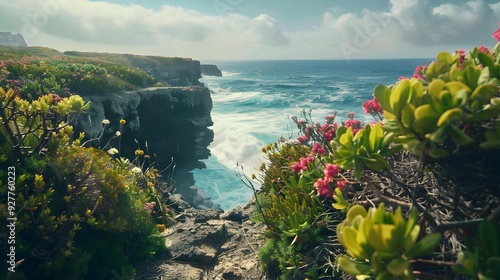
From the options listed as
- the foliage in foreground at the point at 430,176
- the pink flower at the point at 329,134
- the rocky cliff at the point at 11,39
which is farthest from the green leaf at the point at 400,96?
the rocky cliff at the point at 11,39

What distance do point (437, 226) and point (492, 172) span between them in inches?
19.4

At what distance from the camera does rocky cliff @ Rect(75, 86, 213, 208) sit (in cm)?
1680

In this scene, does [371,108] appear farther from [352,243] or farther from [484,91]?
[352,243]

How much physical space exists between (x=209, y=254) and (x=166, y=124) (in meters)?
21.9

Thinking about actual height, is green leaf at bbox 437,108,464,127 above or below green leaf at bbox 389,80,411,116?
below

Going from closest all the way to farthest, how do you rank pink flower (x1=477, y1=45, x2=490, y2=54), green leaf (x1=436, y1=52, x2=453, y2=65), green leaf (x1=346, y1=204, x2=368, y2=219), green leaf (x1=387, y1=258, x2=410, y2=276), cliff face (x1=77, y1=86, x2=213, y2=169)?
green leaf (x1=387, y1=258, x2=410, y2=276) → green leaf (x1=346, y1=204, x2=368, y2=219) → green leaf (x1=436, y1=52, x2=453, y2=65) → pink flower (x1=477, y1=45, x2=490, y2=54) → cliff face (x1=77, y1=86, x2=213, y2=169)

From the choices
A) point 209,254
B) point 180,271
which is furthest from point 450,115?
point 209,254

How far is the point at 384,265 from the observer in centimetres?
136

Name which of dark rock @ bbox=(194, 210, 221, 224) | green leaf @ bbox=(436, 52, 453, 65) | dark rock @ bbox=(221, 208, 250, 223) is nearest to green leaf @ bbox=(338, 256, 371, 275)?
green leaf @ bbox=(436, 52, 453, 65)

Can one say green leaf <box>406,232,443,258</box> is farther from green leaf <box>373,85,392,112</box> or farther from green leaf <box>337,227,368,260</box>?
green leaf <box>373,85,392,112</box>

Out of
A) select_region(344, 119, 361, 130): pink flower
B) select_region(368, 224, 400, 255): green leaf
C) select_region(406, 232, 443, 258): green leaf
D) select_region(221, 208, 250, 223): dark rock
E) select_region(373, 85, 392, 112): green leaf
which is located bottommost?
select_region(221, 208, 250, 223): dark rock

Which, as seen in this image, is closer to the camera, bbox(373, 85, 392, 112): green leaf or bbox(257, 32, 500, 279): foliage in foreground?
bbox(257, 32, 500, 279): foliage in foreground

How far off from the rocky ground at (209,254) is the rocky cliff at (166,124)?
1170 centimetres

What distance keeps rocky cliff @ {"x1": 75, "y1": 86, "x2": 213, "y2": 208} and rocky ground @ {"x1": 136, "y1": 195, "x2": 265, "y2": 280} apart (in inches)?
461
